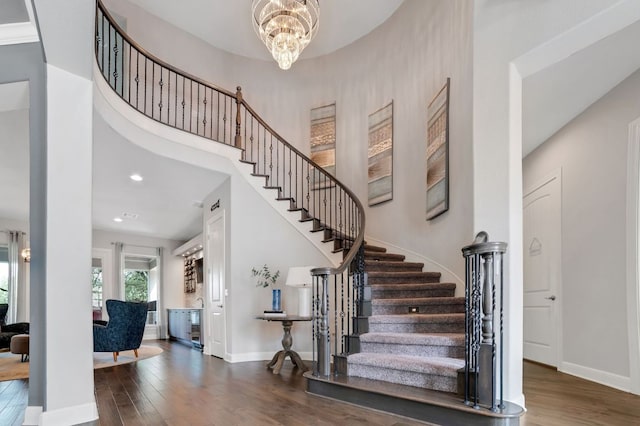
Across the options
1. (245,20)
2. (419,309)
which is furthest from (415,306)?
(245,20)

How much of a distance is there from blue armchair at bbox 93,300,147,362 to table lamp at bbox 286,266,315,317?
2.90m

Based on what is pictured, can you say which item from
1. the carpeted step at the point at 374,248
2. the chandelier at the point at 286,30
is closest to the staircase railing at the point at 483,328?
the carpeted step at the point at 374,248

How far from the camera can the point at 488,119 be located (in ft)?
11.0

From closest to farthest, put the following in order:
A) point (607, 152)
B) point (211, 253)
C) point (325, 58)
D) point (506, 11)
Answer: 1. point (506, 11)
2. point (607, 152)
3. point (211, 253)
4. point (325, 58)

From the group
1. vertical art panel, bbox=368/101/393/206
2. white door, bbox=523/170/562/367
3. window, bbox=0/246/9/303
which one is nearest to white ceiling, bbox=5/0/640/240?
white door, bbox=523/170/562/367

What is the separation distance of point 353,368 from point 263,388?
0.93 m

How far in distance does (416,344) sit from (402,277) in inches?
60.1

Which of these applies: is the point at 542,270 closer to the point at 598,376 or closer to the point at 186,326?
the point at 598,376

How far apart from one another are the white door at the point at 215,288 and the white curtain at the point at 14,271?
473 cm

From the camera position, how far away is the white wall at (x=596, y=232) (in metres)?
4.00

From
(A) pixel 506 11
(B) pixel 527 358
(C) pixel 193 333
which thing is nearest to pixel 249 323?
(C) pixel 193 333

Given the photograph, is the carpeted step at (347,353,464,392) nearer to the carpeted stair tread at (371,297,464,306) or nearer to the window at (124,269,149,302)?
the carpeted stair tread at (371,297,464,306)

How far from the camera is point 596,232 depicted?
14.3 ft

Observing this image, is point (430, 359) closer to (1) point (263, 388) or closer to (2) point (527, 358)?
(1) point (263, 388)
